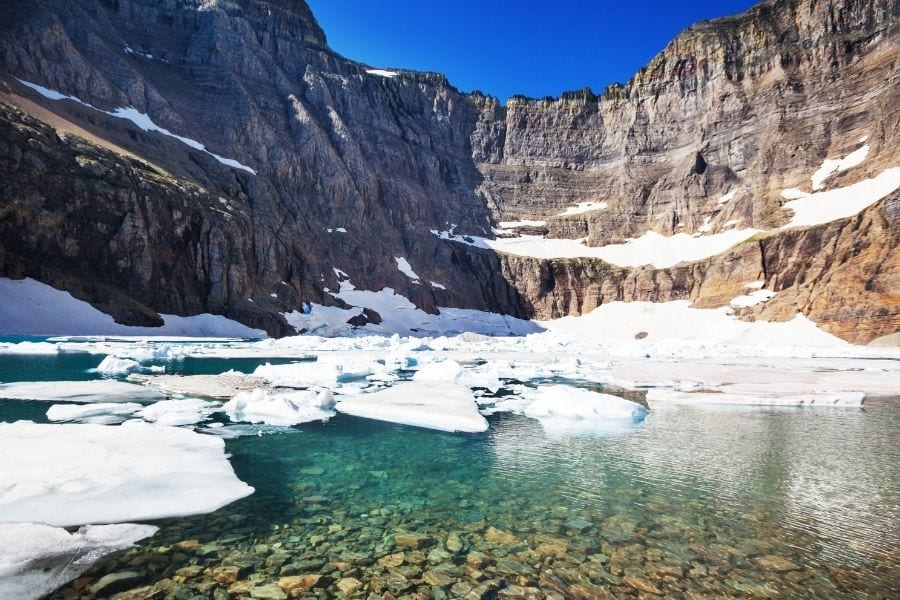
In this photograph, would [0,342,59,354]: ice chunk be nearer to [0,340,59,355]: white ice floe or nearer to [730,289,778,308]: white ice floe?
[0,340,59,355]: white ice floe

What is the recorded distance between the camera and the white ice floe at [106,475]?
6.75 metres

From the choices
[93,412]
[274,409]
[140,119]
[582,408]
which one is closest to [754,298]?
[582,408]

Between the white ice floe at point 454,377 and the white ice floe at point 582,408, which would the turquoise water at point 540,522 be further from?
the white ice floe at point 454,377

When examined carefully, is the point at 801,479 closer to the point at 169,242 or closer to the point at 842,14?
the point at 169,242

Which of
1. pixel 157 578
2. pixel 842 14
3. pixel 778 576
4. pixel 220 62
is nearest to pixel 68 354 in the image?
pixel 157 578

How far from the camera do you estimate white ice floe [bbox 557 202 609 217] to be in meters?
120

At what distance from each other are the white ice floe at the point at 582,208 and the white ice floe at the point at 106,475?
119 metres

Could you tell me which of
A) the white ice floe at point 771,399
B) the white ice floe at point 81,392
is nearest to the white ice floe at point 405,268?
the white ice floe at point 81,392

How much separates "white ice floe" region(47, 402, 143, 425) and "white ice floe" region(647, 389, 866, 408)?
734 inches

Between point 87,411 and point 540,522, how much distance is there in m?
13.5

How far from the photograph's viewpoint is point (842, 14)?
9556 cm

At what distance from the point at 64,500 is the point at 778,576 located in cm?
990

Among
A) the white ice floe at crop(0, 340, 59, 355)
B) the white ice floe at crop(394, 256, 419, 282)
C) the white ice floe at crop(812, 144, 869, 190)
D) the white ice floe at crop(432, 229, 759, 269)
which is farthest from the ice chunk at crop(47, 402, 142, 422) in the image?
the white ice floe at crop(812, 144, 869, 190)

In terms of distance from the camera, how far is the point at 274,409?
14883 millimetres
